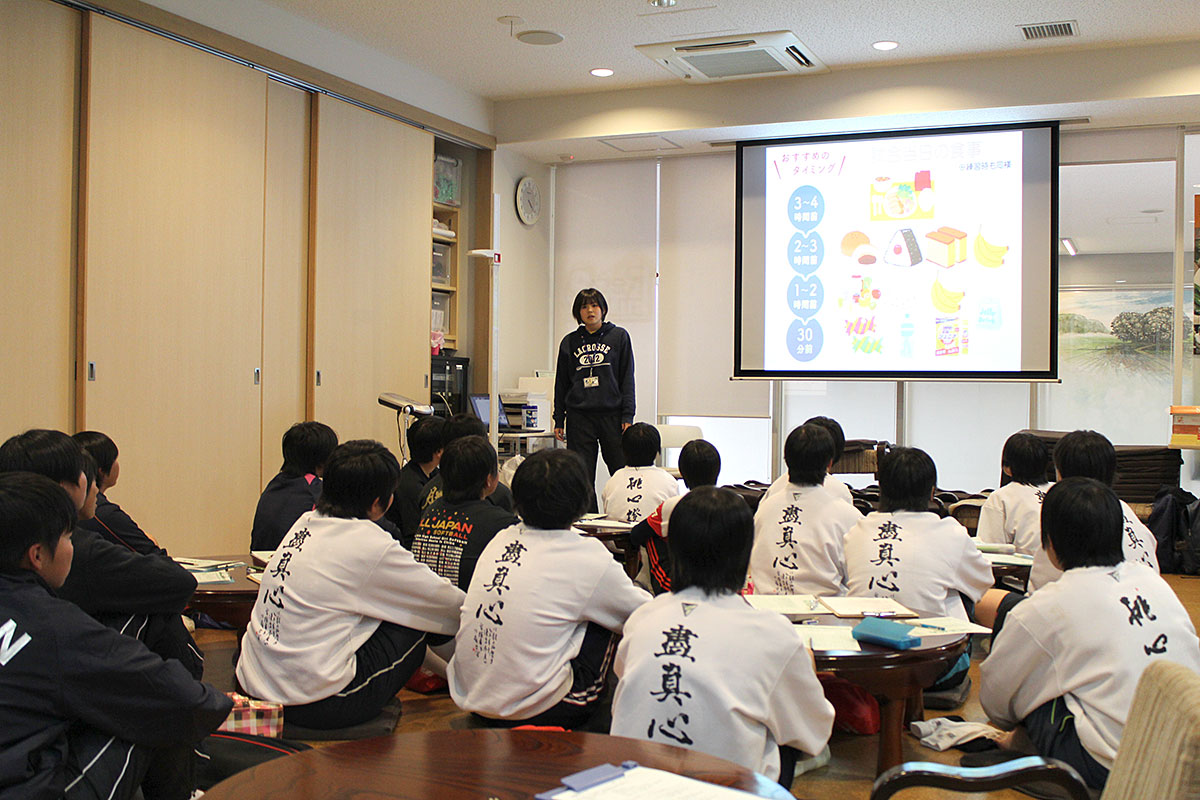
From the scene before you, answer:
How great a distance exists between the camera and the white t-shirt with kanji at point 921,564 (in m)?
3.09

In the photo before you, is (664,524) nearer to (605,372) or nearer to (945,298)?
(605,372)

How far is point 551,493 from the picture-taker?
262cm

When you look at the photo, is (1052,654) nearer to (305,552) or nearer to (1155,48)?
(305,552)

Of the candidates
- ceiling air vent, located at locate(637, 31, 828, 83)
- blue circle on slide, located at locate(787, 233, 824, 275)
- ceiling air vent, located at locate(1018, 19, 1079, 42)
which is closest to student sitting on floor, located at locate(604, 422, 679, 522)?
ceiling air vent, located at locate(637, 31, 828, 83)

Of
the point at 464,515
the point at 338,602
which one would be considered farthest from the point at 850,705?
the point at 338,602

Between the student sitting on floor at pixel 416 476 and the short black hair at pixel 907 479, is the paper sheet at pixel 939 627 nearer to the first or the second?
the short black hair at pixel 907 479

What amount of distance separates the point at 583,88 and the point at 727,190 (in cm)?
142

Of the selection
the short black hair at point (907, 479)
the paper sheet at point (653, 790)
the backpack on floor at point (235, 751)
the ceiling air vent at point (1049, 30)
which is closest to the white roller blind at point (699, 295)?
the ceiling air vent at point (1049, 30)

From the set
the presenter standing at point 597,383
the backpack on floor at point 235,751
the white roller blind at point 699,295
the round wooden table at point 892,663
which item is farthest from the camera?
the white roller blind at point 699,295

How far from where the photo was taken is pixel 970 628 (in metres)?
2.63

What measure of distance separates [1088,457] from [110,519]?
331 cm

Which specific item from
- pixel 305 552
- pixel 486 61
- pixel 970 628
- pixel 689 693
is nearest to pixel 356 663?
pixel 305 552

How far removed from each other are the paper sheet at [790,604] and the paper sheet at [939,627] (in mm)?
240

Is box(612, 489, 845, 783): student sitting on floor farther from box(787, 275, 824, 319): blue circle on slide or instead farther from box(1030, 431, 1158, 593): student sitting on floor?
box(787, 275, 824, 319): blue circle on slide
